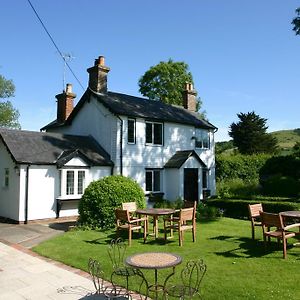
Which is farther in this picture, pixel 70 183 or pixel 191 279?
pixel 70 183

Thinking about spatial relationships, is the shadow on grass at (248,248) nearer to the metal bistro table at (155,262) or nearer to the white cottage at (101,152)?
the metal bistro table at (155,262)

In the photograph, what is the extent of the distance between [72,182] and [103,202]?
17.2 feet

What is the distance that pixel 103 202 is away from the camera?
14.7m

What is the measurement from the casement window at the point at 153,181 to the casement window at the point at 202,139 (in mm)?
4795

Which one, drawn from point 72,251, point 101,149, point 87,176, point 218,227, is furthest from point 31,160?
point 218,227

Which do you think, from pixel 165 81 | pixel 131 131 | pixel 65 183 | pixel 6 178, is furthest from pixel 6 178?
pixel 165 81

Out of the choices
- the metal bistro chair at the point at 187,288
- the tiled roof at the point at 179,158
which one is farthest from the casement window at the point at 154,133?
the metal bistro chair at the point at 187,288

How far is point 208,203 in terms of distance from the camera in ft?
71.0

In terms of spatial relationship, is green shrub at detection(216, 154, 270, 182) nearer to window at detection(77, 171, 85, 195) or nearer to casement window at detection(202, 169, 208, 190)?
casement window at detection(202, 169, 208, 190)

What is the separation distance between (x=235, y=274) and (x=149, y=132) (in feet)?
53.4

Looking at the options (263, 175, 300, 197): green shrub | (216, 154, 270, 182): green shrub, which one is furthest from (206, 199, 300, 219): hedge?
(216, 154, 270, 182): green shrub

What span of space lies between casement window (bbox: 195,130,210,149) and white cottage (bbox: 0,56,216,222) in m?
0.08

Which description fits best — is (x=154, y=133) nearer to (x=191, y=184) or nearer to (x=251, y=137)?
(x=191, y=184)

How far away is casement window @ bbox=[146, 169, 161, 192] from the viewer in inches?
930
